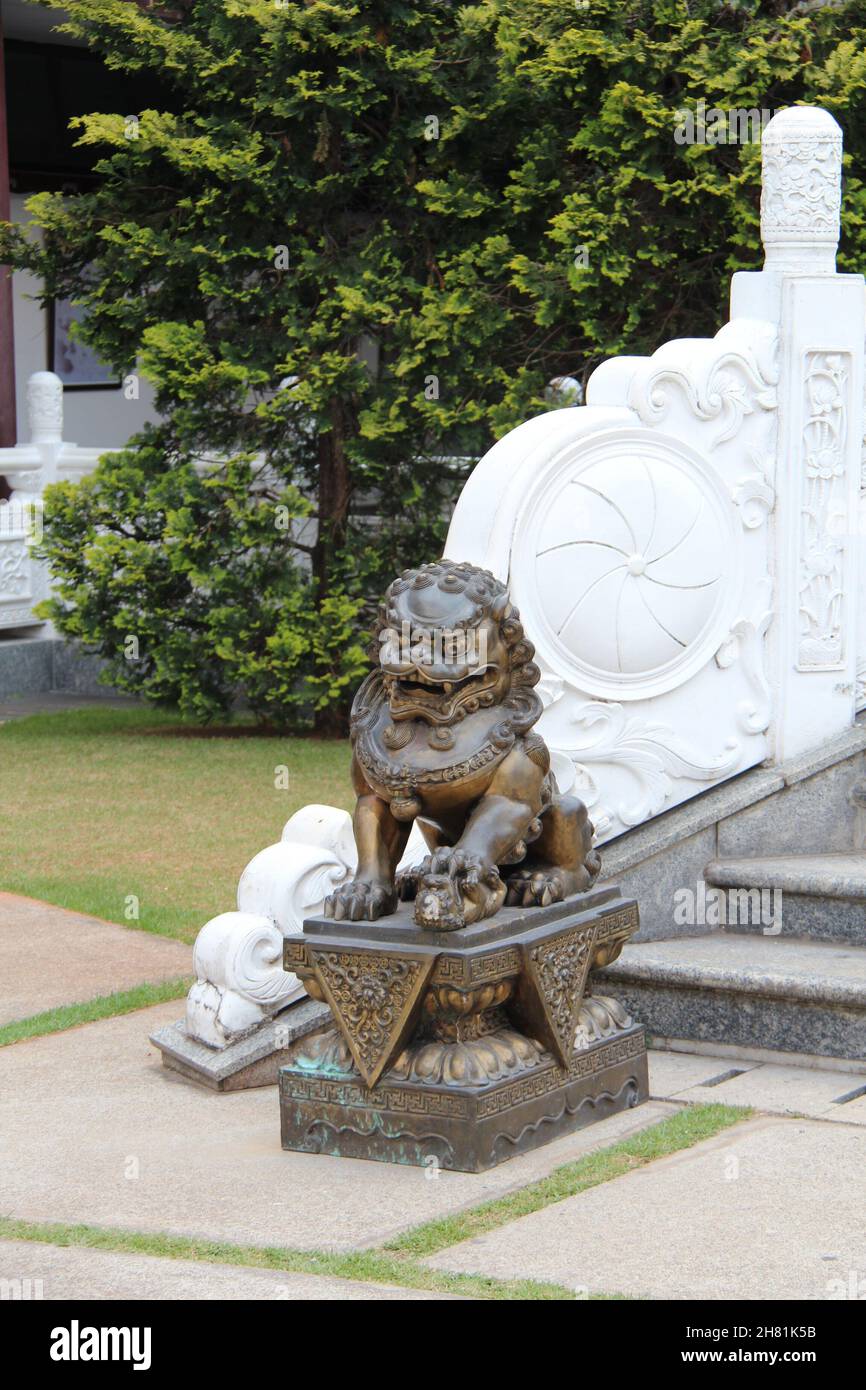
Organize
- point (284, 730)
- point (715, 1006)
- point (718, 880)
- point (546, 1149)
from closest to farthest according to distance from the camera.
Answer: point (546, 1149) → point (715, 1006) → point (718, 880) → point (284, 730)

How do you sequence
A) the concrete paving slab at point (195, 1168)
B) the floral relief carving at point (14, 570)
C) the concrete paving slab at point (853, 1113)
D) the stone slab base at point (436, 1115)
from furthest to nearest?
the floral relief carving at point (14, 570)
the concrete paving slab at point (853, 1113)
the stone slab base at point (436, 1115)
the concrete paving slab at point (195, 1168)

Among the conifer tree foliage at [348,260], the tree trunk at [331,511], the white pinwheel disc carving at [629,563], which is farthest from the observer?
the tree trunk at [331,511]


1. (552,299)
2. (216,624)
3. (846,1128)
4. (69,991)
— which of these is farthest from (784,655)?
(216,624)

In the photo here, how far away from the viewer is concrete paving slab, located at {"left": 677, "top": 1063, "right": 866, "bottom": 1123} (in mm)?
4980

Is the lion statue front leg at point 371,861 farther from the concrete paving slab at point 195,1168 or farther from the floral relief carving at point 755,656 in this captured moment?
the floral relief carving at point 755,656

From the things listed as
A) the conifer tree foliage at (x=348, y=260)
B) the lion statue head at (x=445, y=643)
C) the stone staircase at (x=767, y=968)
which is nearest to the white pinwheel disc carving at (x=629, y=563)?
the lion statue head at (x=445, y=643)

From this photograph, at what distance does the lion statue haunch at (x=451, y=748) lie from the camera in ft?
15.5

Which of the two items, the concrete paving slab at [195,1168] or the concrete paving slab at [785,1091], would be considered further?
the concrete paving slab at [785,1091]

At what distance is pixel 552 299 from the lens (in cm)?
1034

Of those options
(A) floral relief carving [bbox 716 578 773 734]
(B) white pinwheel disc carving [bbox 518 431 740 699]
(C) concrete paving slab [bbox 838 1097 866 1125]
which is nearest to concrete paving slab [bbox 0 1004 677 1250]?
(C) concrete paving slab [bbox 838 1097 866 1125]

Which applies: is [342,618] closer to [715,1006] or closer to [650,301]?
[650,301]

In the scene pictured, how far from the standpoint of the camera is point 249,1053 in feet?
17.5

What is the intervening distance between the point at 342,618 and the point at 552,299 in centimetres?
214

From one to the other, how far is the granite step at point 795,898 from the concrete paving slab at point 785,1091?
66 centimetres
